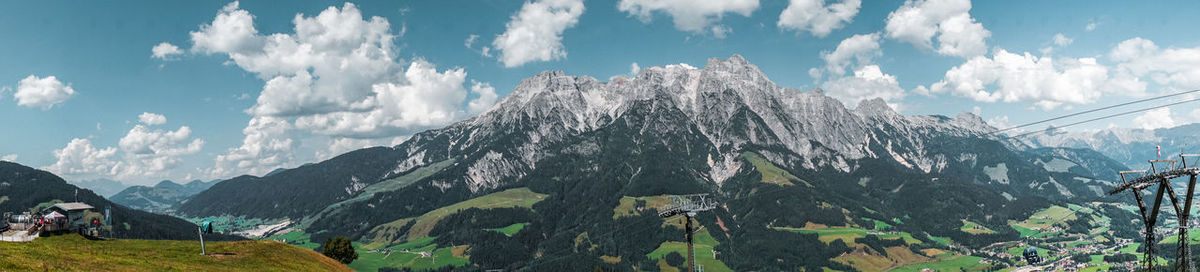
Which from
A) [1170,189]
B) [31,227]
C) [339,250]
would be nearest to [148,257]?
[31,227]

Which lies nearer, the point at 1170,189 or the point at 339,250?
the point at 1170,189

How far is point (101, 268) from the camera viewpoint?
51.1 meters

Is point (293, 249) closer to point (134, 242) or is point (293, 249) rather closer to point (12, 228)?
point (134, 242)

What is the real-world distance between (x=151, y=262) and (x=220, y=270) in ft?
20.5

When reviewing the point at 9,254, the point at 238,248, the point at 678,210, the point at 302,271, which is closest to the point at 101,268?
the point at 9,254

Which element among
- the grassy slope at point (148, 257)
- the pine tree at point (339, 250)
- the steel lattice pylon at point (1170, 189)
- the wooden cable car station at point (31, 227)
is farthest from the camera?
the pine tree at point (339, 250)

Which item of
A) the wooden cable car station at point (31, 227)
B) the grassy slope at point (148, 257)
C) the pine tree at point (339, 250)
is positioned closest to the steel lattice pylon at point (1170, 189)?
the grassy slope at point (148, 257)

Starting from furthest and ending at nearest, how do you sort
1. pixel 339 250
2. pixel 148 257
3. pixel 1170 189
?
pixel 339 250
pixel 1170 189
pixel 148 257

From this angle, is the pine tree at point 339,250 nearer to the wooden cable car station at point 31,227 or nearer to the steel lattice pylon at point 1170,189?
the wooden cable car station at point 31,227

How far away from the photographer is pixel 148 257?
64375mm

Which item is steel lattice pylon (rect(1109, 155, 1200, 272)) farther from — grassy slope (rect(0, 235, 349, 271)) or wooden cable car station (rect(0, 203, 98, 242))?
wooden cable car station (rect(0, 203, 98, 242))

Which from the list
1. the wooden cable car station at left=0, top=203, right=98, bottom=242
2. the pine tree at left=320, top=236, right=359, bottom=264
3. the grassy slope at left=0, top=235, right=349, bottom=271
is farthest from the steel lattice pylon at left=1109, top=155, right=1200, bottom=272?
the pine tree at left=320, top=236, right=359, bottom=264

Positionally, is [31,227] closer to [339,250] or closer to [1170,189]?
[339,250]

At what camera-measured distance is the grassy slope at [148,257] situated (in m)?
49.8
